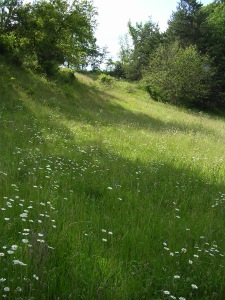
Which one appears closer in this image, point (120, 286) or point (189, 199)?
point (120, 286)

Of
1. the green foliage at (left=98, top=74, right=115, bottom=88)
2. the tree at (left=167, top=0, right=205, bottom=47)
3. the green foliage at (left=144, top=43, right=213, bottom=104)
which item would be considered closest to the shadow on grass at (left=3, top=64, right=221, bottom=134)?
the green foliage at (left=98, top=74, right=115, bottom=88)

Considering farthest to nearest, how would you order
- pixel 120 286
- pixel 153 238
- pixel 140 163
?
pixel 140 163 → pixel 153 238 → pixel 120 286

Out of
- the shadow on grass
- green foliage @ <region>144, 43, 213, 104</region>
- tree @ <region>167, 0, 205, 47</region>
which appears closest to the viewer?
the shadow on grass

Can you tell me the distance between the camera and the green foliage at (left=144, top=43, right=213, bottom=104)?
35875mm

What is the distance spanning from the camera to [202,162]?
8.99 m

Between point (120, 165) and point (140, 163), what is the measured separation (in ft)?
3.01

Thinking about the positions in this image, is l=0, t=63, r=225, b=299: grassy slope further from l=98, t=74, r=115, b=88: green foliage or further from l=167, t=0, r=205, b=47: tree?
l=167, t=0, r=205, b=47: tree

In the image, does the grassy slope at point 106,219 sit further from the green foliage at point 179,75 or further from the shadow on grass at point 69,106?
the green foliage at point 179,75

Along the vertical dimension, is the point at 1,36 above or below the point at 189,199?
above

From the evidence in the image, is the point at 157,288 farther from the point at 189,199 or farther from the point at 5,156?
the point at 5,156

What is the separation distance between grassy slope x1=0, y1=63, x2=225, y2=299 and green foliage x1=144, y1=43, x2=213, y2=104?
91.7ft

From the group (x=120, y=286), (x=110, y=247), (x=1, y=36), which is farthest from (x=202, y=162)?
(x=1, y=36)

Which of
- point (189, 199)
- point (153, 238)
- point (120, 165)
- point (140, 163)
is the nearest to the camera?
point (153, 238)

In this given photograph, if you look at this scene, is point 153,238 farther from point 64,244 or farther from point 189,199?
point 189,199
